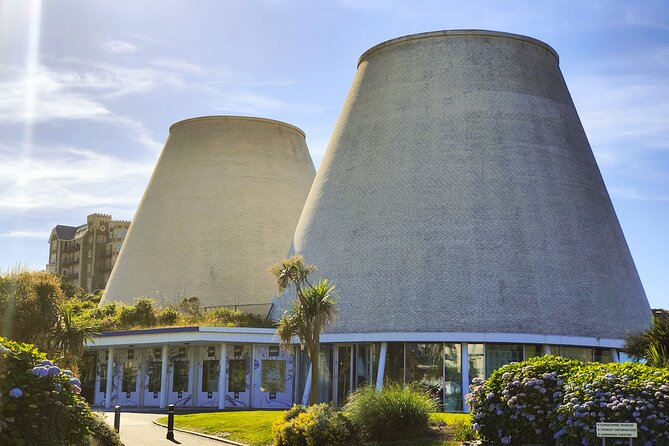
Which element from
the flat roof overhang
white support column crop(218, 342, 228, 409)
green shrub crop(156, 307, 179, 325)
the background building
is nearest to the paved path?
the flat roof overhang

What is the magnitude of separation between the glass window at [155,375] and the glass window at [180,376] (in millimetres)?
813

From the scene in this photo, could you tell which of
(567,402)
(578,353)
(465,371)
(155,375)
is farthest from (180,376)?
(567,402)

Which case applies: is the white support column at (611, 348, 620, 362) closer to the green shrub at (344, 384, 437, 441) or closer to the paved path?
the green shrub at (344, 384, 437, 441)

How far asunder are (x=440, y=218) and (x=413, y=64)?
849 cm

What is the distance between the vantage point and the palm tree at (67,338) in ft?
92.3

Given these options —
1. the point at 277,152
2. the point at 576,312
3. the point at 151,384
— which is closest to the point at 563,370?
the point at 576,312

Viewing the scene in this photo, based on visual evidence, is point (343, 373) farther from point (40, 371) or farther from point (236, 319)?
point (40, 371)

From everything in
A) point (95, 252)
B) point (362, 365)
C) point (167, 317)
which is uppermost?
point (95, 252)

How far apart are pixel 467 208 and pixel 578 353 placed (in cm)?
726

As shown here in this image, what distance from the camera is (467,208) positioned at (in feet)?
121

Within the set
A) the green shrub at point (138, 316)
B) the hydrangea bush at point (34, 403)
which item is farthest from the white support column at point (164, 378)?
the hydrangea bush at point (34, 403)

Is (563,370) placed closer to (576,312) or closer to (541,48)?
(576,312)

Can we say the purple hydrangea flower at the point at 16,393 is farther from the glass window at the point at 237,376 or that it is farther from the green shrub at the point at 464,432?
the glass window at the point at 237,376

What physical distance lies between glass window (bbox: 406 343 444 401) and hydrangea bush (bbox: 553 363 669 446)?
16605 mm
